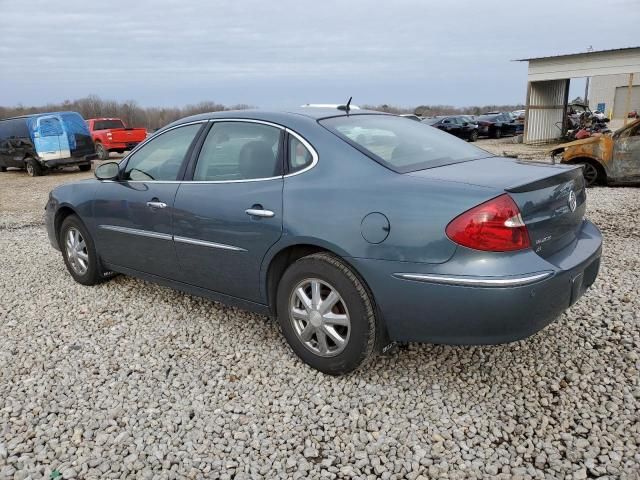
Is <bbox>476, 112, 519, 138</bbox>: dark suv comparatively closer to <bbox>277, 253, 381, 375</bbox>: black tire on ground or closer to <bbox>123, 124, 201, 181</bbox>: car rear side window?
<bbox>123, 124, 201, 181</bbox>: car rear side window

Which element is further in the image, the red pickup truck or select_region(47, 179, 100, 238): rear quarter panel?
the red pickup truck

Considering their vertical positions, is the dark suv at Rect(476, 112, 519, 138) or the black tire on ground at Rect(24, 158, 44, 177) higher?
the dark suv at Rect(476, 112, 519, 138)

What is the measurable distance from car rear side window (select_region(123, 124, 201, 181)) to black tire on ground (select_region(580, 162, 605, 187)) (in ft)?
27.2

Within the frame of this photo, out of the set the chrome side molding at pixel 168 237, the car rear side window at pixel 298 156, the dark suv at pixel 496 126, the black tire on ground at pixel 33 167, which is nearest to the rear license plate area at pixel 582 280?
the car rear side window at pixel 298 156

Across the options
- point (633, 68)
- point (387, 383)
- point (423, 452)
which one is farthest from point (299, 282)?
point (633, 68)

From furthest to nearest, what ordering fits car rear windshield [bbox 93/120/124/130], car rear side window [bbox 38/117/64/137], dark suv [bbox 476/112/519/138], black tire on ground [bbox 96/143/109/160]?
1. dark suv [bbox 476/112/519/138]
2. car rear windshield [bbox 93/120/124/130]
3. black tire on ground [bbox 96/143/109/160]
4. car rear side window [bbox 38/117/64/137]

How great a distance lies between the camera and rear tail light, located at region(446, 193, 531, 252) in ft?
8.44

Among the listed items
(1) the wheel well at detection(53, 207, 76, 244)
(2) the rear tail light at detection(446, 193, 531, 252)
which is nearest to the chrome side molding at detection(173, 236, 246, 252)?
(2) the rear tail light at detection(446, 193, 531, 252)

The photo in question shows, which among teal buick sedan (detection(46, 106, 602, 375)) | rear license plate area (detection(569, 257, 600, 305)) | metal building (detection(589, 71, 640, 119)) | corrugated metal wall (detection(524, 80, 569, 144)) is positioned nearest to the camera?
teal buick sedan (detection(46, 106, 602, 375))

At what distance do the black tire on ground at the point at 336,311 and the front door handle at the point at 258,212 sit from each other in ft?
1.11

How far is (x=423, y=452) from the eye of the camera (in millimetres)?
2533

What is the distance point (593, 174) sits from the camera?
9977 mm

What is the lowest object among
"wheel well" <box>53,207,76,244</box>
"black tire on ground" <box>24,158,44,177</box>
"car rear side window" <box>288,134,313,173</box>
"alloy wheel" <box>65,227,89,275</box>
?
"black tire on ground" <box>24,158,44,177</box>

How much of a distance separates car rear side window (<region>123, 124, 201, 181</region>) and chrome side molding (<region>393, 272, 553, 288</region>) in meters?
2.16
